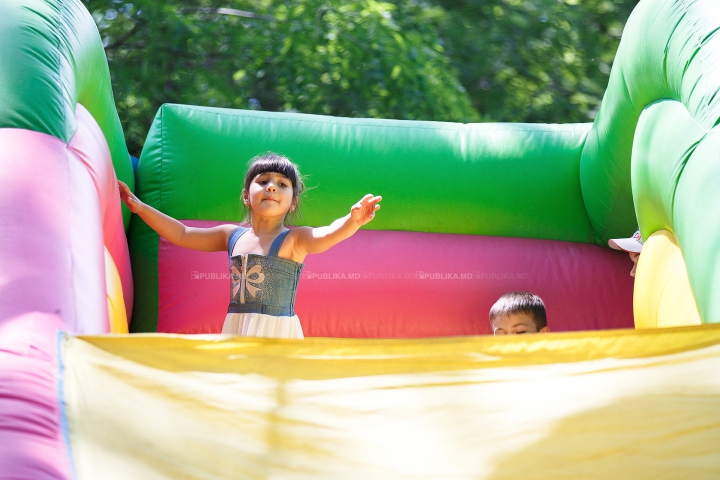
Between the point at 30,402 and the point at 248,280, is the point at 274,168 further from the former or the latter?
the point at 30,402

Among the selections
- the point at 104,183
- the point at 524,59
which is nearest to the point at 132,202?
the point at 104,183

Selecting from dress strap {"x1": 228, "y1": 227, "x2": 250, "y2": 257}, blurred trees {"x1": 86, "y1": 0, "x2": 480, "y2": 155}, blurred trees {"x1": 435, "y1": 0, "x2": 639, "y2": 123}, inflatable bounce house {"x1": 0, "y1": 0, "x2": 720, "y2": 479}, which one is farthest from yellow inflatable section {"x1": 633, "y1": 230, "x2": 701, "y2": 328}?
blurred trees {"x1": 435, "y1": 0, "x2": 639, "y2": 123}

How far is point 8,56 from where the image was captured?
1906 mm

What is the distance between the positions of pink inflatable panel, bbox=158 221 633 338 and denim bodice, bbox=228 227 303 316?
434 mm

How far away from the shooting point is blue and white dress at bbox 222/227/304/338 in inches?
82.5

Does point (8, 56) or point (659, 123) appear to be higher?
point (8, 56)

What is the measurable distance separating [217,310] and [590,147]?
48.3 inches

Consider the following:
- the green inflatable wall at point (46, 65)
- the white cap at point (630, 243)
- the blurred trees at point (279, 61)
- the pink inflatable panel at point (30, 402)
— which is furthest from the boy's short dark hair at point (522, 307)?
the blurred trees at point (279, 61)

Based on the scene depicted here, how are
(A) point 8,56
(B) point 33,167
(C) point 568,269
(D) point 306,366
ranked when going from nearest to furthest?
1. (D) point 306,366
2. (B) point 33,167
3. (A) point 8,56
4. (C) point 568,269

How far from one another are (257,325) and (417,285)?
0.70 m

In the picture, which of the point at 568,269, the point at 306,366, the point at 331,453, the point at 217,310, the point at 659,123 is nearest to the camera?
the point at 331,453

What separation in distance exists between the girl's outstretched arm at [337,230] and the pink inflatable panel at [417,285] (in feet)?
1.56

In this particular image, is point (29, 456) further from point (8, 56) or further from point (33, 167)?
point (8, 56)

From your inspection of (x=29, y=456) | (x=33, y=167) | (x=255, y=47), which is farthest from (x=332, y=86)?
(x=29, y=456)
